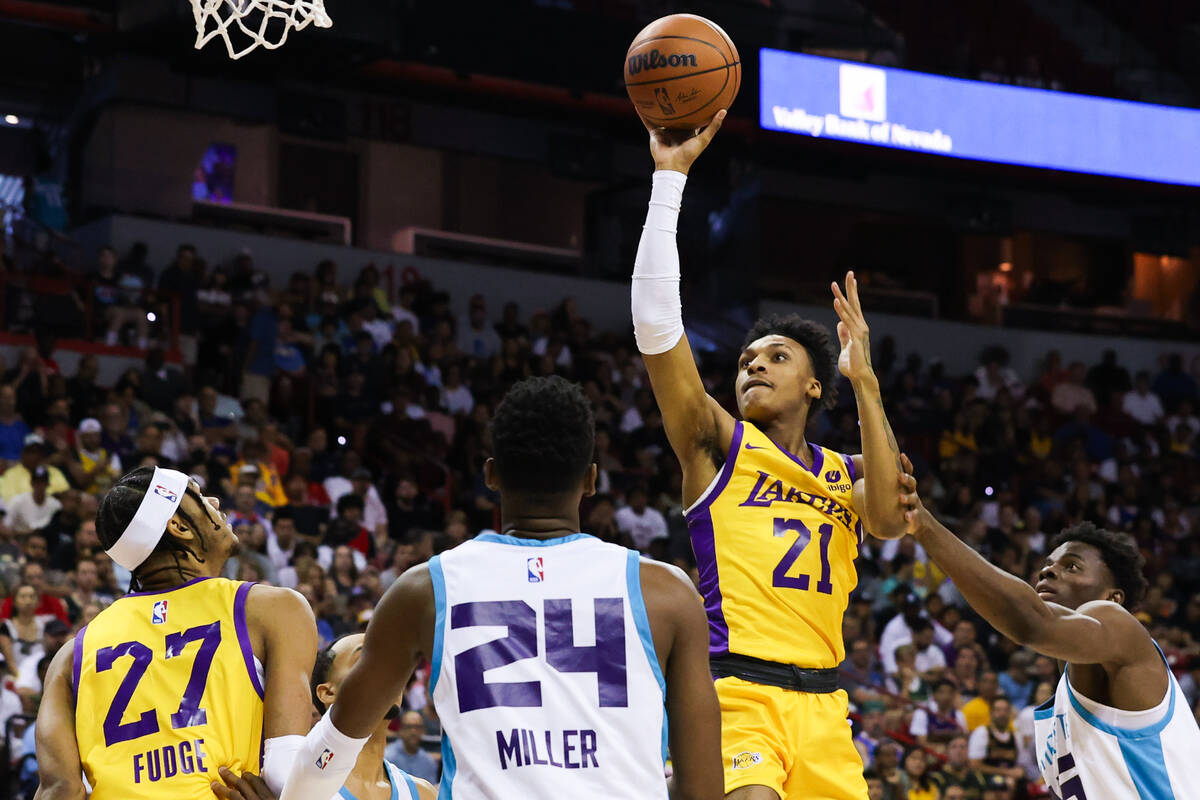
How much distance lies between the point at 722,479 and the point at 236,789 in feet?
5.72

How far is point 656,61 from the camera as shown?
4.91 metres

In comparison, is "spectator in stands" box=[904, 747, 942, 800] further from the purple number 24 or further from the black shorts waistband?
the purple number 24

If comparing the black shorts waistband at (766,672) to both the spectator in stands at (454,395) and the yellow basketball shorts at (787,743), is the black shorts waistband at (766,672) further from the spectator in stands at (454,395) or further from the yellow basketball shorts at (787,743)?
the spectator in stands at (454,395)

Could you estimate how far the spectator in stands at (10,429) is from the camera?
12.1m

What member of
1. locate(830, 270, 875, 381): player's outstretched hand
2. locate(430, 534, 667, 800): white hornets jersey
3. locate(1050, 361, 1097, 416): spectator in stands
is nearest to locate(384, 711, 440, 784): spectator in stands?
locate(830, 270, 875, 381): player's outstretched hand

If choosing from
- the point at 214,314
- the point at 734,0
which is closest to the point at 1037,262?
the point at 734,0

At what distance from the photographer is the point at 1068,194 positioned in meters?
22.2

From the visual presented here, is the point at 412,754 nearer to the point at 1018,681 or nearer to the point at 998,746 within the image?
the point at 998,746

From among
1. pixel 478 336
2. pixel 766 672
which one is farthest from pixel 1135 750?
pixel 478 336

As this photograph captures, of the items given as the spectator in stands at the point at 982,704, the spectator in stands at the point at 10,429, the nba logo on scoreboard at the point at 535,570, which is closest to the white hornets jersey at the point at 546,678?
the nba logo on scoreboard at the point at 535,570

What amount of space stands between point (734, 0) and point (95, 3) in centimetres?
723

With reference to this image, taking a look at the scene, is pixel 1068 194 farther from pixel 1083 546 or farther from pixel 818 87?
pixel 1083 546

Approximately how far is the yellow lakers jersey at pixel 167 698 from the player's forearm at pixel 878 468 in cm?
185

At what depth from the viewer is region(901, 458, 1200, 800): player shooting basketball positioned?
4.24m
